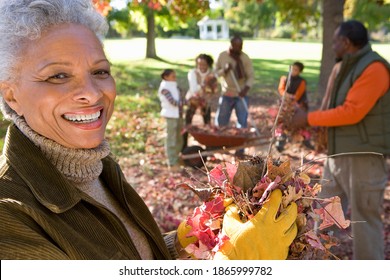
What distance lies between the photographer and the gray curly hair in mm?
1537

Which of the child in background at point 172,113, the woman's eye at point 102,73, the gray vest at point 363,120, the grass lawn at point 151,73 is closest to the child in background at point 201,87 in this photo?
the child in background at point 172,113

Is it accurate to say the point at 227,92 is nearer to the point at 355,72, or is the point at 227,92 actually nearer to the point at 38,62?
the point at 355,72

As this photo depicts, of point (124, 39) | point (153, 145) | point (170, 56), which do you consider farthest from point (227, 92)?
point (124, 39)

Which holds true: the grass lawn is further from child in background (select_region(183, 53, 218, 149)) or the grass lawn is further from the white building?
child in background (select_region(183, 53, 218, 149))

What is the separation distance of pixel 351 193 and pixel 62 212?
2.96m

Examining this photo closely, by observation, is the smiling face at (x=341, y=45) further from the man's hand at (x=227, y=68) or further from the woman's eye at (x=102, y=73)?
the man's hand at (x=227, y=68)

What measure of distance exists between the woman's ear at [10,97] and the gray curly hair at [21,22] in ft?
0.08

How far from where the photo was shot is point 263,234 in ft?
5.41

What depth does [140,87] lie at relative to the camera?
51.4ft

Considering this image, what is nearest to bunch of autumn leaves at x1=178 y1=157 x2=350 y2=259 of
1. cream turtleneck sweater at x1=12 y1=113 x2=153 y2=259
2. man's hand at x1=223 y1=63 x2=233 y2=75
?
cream turtleneck sweater at x1=12 y1=113 x2=153 y2=259

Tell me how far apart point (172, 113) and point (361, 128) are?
12.5 ft

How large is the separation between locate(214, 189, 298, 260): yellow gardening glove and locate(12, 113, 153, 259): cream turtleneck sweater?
1.25 ft

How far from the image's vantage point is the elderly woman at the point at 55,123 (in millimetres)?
1491

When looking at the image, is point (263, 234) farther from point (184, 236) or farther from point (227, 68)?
point (227, 68)
